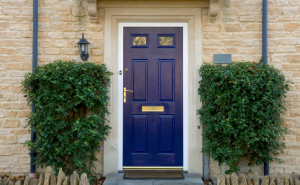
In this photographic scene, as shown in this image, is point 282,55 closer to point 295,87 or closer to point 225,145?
point 295,87

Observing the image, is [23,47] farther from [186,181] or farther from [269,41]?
[269,41]

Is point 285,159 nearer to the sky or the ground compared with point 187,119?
nearer to the ground

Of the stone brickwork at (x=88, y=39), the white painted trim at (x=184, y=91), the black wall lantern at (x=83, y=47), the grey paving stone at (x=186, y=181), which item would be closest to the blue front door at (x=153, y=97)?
the white painted trim at (x=184, y=91)

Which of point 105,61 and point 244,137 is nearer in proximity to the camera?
point 244,137

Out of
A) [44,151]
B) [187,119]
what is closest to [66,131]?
[44,151]

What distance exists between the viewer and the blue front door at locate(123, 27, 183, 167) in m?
4.41

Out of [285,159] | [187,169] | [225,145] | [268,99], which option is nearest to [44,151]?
[187,169]

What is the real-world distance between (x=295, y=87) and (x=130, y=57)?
2744mm

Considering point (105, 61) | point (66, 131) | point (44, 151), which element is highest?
point (105, 61)

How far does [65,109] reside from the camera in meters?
3.85

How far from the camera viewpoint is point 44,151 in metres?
3.90

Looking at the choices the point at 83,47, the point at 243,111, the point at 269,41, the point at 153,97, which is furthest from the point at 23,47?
the point at 269,41

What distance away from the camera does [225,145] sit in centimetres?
397

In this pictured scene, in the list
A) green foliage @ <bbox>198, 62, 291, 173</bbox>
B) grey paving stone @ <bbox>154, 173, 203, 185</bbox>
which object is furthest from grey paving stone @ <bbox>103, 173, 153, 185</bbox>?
green foliage @ <bbox>198, 62, 291, 173</bbox>
